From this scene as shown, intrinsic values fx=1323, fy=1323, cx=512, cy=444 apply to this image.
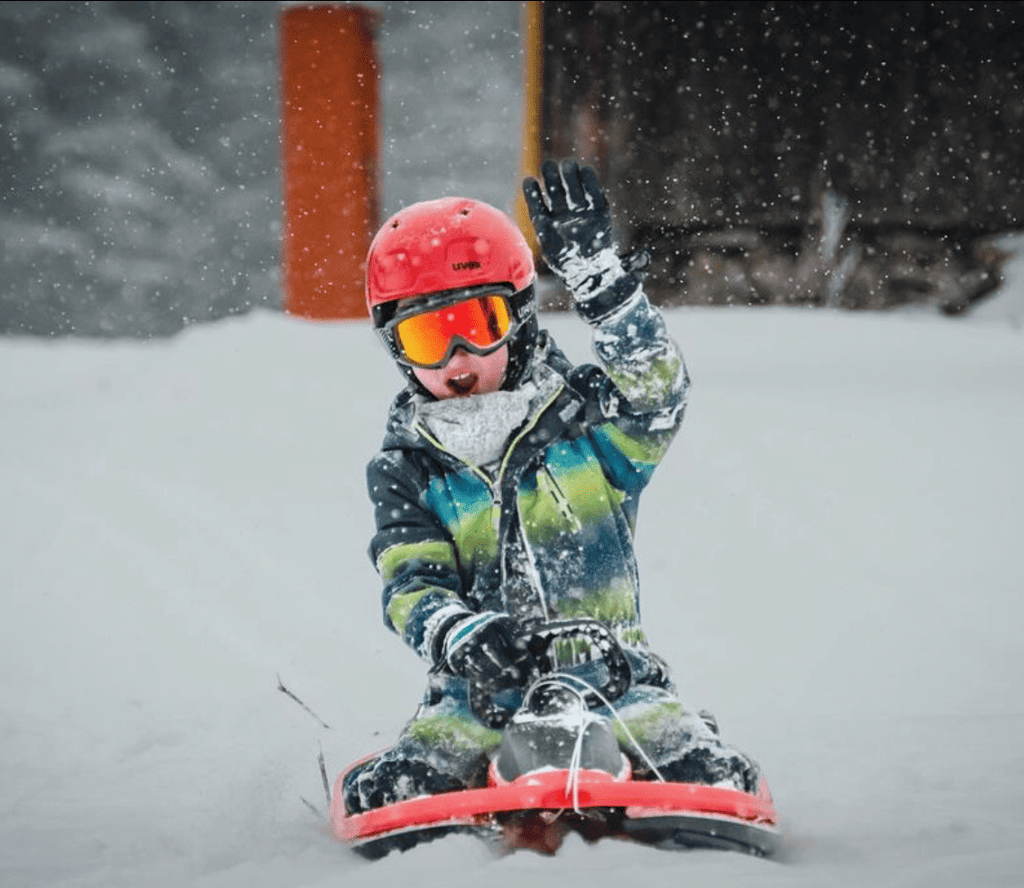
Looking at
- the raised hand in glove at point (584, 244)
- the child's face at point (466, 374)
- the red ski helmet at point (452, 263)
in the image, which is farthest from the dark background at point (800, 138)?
the raised hand in glove at point (584, 244)

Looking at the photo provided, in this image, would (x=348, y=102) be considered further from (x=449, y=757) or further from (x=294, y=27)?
(x=449, y=757)

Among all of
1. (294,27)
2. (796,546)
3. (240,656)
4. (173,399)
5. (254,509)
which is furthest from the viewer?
(294,27)

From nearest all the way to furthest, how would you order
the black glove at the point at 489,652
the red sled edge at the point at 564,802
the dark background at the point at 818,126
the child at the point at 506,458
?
the red sled edge at the point at 564,802
the black glove at the point at 489,652
the child at the point at 506,458
the dark background at the point at 818,126

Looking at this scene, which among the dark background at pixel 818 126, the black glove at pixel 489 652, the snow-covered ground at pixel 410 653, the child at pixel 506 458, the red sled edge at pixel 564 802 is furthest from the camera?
the dark background at pixel 818 126

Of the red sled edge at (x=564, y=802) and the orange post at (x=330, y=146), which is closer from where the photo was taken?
the red sled edge at (x=564, y=802)

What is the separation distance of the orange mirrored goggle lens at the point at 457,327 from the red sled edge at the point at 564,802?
0.91 metres

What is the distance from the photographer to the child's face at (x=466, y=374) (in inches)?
111

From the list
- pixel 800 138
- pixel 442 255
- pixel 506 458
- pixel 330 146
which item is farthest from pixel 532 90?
pixel 506 458

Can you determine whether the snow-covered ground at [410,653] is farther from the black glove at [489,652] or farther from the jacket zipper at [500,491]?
the jacket zipper at [500,491]

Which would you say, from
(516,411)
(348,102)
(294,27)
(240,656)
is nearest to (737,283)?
(348,102)

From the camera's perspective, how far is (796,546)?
492 centimetres

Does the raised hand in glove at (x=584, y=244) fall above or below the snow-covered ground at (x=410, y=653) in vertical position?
above

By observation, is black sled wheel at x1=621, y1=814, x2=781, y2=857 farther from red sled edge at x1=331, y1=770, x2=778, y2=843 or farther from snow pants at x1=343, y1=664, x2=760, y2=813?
snow pants at x1=343, y1=664, x2=760, y2=813

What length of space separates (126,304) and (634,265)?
36.8 ft
